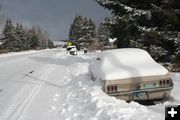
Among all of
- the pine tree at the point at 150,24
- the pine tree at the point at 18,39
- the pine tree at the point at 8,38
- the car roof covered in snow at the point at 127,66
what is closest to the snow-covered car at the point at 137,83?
the car roof covered in snow at the point at 127,66

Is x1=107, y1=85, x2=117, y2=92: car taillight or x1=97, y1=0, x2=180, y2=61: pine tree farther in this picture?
x1=97, y1=0, x2=180, y2=61: pine tree

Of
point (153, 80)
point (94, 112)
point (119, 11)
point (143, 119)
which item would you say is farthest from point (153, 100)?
point (119, 11)

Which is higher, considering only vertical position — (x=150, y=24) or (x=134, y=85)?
(x=150, y=24)

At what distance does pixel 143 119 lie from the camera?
609 cm

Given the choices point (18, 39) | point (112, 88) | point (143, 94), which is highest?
point (18, 39)

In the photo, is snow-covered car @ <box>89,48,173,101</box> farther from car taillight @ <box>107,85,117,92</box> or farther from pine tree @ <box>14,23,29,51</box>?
pine tree @ <box>14,23,29,51</box>

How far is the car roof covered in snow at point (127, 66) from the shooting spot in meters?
8.22

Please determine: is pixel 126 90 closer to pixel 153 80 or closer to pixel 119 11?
pixel 153 80

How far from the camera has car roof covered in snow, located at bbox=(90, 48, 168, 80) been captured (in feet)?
27.0

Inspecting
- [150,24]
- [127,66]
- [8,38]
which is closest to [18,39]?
[8,38]

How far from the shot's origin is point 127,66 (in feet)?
29.3

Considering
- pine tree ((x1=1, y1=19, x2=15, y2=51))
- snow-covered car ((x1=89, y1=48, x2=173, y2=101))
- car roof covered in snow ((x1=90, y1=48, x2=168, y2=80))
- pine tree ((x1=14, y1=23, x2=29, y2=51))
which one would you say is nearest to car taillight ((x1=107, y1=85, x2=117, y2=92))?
snow-covered car ((x1=89, y1=48, x2=173, y2=101))

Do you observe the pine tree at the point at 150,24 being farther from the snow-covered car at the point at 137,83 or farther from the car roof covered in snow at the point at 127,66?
the snow-covered car at the point at 137,83

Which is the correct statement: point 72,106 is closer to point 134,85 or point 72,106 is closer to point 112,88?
point 112,88
